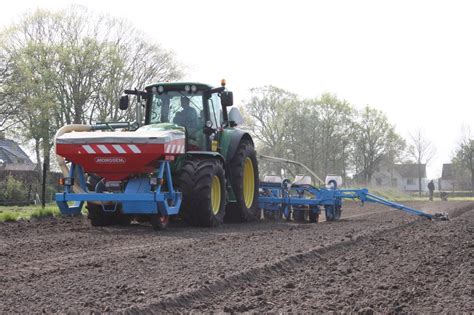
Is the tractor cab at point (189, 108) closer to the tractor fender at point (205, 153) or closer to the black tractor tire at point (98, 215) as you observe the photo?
the tractor fender at point (205, 153)

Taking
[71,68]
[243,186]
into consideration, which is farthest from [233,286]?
[71,68]

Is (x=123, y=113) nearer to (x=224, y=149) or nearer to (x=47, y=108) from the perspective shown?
(x=47, y=108)

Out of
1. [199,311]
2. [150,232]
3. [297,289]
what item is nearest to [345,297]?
[297,289]

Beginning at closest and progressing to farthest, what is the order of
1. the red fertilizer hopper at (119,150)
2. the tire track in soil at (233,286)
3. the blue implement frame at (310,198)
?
1. the tire track in soil at (233,286)
2. the red fertilizer hopper at (119,150)
3. the blue implement frame at (310,198)

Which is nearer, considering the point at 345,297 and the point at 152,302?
the point at 152,302

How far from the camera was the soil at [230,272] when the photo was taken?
4.61m

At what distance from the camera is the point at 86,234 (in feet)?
29.5

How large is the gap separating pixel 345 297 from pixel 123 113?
32.6 metres

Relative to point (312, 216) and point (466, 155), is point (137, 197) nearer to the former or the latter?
point (312, 216)

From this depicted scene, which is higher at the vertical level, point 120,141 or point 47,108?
point 47,108

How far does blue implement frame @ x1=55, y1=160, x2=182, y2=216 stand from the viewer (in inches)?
364

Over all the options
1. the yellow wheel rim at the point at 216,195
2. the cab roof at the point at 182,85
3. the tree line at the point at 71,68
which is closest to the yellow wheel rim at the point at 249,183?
the yellow wheel rim at the point at 216,195

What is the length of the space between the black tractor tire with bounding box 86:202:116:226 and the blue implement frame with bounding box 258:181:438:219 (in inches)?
164

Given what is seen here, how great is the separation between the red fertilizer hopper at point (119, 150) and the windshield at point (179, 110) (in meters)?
1.26
